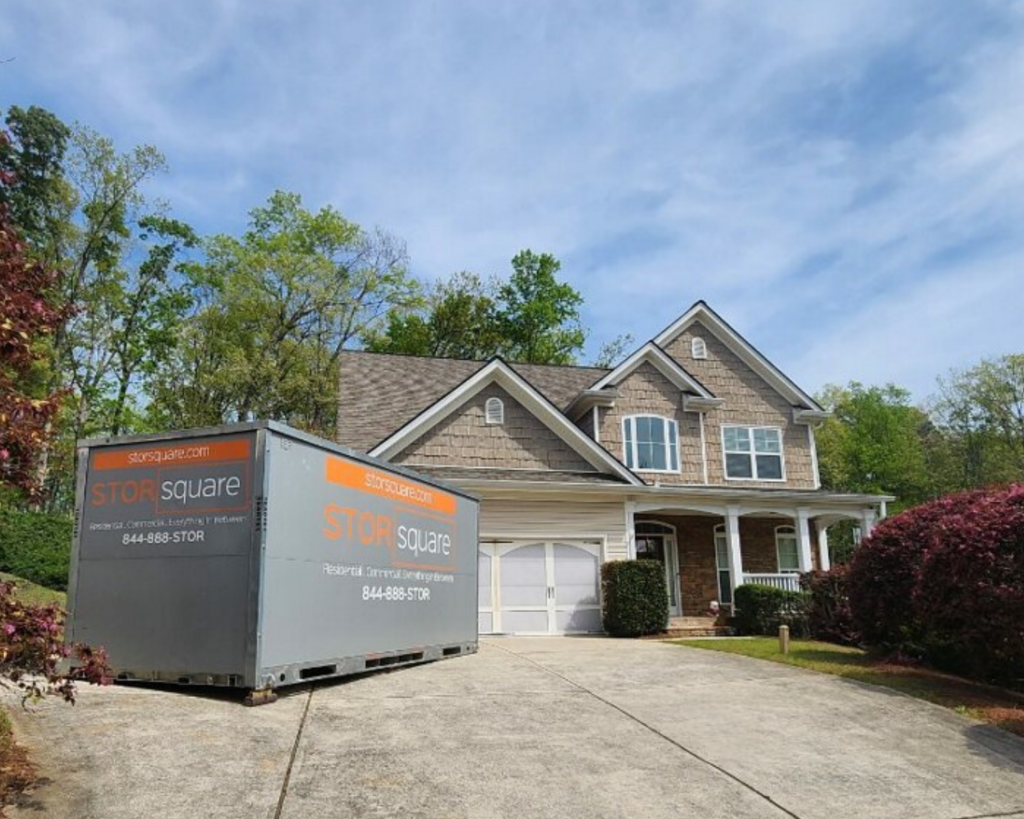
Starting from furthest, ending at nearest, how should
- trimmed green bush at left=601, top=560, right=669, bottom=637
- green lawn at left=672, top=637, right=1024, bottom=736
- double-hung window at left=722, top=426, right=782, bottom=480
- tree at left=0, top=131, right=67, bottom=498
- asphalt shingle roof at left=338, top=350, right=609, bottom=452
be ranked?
double-hung window at left=722, top=426, right=782, bottom=480 < asphalt shingle roof at left=338, top=350, right=609, bottom=452 < trimmed green bush at left=601, top=560, right=669, bottom=637 < green lawn at left=672, top=637, right=1024, bottom=736 < tree at left=0, top=131, right=67, bottom=498

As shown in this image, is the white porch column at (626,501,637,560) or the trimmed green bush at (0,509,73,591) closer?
the white porch column at (626,501,637,560)

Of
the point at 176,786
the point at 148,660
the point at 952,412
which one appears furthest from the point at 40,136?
the point at 952,412

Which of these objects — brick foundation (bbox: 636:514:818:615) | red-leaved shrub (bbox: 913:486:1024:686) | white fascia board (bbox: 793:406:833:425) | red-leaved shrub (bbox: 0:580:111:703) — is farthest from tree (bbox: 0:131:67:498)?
white fascia board (bbox: 793:406:833:425)

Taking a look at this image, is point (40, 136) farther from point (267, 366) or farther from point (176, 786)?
point (176, 786)

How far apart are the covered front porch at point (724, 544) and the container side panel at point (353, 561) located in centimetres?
932

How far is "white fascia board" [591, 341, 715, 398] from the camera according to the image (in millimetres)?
22328

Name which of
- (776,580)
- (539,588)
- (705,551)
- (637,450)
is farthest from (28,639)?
(705,551)

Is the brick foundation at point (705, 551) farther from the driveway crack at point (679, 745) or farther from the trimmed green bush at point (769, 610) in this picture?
the driveway crack at point (679, 745)

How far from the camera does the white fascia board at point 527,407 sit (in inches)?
772

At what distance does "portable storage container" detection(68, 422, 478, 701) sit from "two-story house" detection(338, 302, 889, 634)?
8.49 meters

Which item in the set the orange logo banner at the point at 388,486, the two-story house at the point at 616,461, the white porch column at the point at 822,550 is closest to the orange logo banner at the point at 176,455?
the orange logo banner at the point at 388,486

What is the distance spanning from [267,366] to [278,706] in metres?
27.2

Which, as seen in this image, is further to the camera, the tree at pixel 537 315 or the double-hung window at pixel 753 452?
the tree at pixel 537 315

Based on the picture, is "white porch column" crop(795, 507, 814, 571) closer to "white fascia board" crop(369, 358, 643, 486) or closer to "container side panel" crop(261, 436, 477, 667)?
"white fascia board" crop(369, 358, 643, 486)
